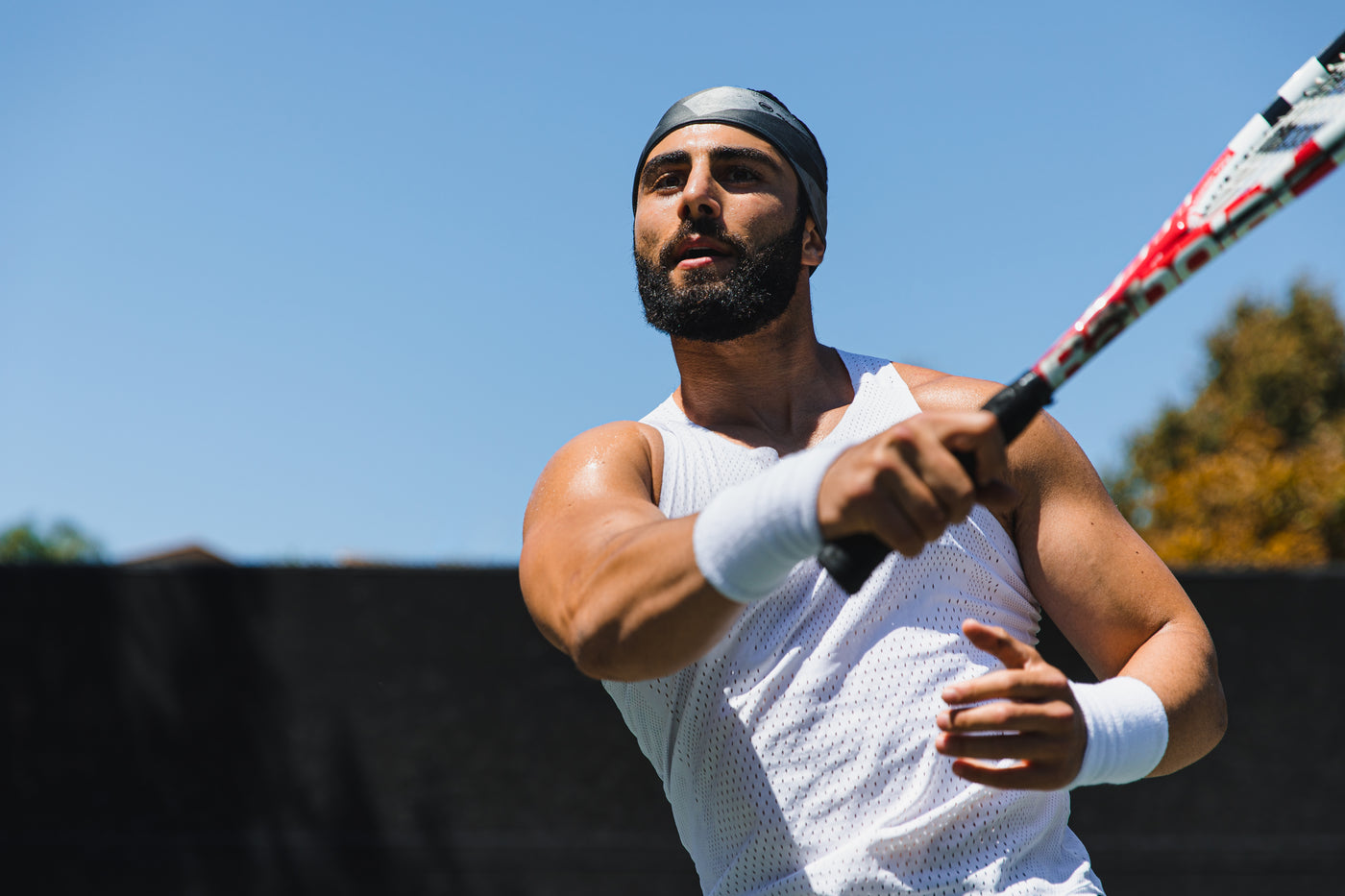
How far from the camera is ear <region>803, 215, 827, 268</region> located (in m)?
3.07

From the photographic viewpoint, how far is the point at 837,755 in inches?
92.7

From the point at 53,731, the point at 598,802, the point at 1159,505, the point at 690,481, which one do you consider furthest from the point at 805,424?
the point at 1159,505

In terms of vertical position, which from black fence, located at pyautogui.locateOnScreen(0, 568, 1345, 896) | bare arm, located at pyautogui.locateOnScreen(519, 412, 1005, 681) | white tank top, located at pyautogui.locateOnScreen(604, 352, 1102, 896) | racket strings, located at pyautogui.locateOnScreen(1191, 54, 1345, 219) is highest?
racket strings, located at pyautogui.locateOnScreen(1191, 54, 1345, 219)

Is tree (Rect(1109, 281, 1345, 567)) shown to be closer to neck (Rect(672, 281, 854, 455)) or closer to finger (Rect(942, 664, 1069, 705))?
neck (Rect(672, 281, 854, 455))

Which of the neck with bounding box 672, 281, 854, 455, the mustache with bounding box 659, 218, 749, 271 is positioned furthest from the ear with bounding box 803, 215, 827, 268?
the mustache with bounding box 659, 218, 749, 271

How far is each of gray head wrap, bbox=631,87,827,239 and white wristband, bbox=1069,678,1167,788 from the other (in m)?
1.42

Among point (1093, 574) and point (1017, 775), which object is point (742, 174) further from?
point (1017, 775)

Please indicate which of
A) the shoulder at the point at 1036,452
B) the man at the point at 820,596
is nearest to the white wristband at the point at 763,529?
the man at the point at 820,596

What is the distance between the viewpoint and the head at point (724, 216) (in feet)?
9.21

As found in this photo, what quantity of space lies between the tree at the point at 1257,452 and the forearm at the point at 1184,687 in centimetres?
1935

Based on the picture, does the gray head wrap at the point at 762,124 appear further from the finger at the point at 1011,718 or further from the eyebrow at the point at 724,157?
the finger at the point at 1011,718

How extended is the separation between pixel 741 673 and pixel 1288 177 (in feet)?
4.42

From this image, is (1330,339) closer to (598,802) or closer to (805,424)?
(598,802)

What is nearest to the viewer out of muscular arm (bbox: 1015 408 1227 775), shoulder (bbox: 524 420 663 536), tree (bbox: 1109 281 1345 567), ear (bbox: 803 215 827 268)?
shoulder (bbox: 524 420 663 536)
